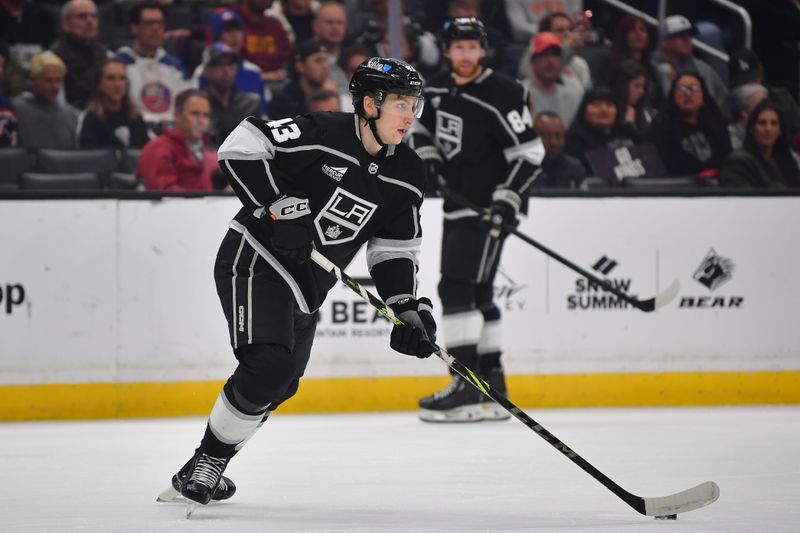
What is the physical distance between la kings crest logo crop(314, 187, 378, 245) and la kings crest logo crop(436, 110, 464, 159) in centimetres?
214

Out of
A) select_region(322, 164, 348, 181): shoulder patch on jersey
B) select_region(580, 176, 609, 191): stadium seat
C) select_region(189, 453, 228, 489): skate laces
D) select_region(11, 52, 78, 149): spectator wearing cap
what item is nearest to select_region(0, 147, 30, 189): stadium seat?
select_region(11, 52, 78, 149): spectator wearing cap

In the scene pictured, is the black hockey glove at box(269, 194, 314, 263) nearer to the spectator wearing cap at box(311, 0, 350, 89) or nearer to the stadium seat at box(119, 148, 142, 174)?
the stadium seat at box(119, 148, 142, 174)

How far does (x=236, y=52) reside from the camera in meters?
6.92

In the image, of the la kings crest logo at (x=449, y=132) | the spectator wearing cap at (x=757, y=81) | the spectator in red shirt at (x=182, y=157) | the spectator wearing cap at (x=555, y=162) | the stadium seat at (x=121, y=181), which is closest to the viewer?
the la kings crest logo at (x=449, y=132)

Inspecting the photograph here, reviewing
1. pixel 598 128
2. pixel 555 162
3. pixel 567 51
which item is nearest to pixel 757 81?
pixel 598 128

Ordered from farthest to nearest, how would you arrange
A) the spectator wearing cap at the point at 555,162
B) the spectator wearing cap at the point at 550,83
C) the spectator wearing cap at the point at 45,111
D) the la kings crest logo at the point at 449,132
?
the spectator wearing cap at the point at 550,83 → the spectator wearing cap at the point at 555,162 → the spectator wearing cap at the point at 45,111 → the la kings crest logo at the point at 449,132

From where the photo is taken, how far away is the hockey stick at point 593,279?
5.39 m

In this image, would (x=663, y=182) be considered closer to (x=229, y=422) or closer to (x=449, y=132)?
(x=449, y=132)

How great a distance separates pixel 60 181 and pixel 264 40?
157 cm

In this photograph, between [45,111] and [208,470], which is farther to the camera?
[45,111]

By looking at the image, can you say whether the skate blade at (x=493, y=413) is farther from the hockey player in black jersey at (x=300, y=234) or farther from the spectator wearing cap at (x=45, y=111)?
the spectator wearing cap at (x=45, y=111)

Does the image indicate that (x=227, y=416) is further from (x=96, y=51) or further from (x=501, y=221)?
(x=96, y=51)

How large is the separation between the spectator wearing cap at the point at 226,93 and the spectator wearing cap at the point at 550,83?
1.43 meters

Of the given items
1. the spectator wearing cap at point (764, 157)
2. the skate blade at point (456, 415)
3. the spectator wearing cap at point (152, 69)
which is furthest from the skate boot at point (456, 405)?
the spectator wearing cap at point (152, 69)
